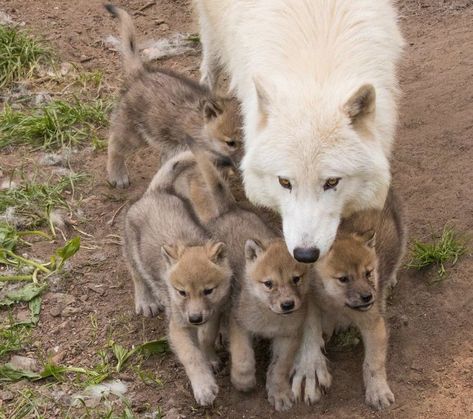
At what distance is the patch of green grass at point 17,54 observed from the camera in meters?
7.43

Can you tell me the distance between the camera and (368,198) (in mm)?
4297

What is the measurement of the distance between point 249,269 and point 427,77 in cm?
342

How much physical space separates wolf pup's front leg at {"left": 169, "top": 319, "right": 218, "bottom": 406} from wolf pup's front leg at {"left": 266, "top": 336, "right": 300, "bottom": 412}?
0.33m

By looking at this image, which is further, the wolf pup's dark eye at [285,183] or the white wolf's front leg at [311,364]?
the white wolf's front leg at [311,364]

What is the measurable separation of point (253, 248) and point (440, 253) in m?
1.40

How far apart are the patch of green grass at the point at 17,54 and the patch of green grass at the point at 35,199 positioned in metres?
1.65

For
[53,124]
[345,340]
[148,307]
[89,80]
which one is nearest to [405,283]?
[345,340]

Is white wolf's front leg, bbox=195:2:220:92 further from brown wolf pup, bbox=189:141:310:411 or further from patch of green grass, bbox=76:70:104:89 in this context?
brown wolf pup, bbox=189:141:310:411

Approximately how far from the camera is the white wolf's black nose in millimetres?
3896

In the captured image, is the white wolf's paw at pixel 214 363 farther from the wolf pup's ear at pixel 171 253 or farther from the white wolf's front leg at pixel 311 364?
the wolf pup's ear at pixel 171 253

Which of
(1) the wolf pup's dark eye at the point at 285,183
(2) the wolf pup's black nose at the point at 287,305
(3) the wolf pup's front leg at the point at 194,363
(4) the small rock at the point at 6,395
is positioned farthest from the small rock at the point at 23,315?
(1) the wolf pup's dark eye at the point at 285,183

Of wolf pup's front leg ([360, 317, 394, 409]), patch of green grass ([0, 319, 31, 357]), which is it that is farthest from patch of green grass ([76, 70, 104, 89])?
wolf pup's front leg ([360, 317, 394, 409])

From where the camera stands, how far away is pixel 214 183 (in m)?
4.87

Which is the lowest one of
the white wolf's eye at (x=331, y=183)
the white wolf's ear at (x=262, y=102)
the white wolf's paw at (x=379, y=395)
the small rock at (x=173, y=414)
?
the small rock at (x=173, y=414)
